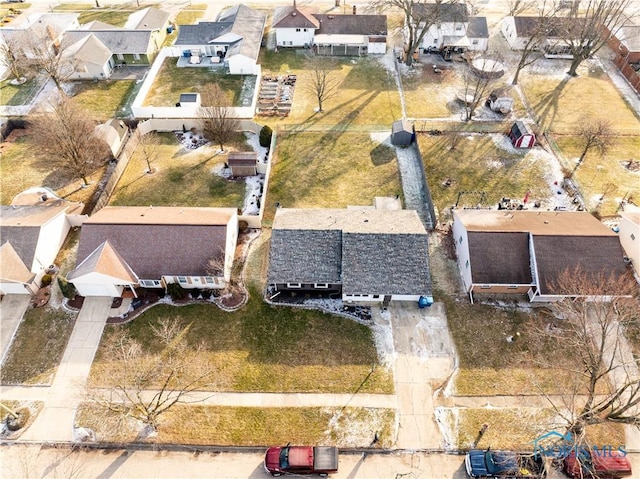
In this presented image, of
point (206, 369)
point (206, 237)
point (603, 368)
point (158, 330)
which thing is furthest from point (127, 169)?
point (603, 368)

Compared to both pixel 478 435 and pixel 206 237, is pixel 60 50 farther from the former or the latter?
pixel 478 435

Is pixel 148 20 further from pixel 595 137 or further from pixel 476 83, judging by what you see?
pixel 595 137

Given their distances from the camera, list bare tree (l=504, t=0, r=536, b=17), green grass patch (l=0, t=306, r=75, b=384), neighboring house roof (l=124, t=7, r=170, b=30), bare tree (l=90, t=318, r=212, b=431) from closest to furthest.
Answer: bare tree (l=90, t=318, r=212, b=431)
green grass patch (l=0, t=306, r=75, b=384)
neighboring house roof (l=124, t=7, r=170, b=30)
bare tree (l=504, t=0, r=536, b=17)

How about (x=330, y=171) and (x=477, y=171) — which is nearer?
Result: (x=477, y=171)

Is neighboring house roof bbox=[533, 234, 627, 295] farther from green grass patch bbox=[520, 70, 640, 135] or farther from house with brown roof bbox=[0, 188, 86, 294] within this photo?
house with brown roof bbox=[0, 188, 86, 294]

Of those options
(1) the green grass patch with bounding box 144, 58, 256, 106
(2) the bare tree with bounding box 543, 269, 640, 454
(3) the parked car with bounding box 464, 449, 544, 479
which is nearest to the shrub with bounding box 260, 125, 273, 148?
(1) the green grass patch with bounding box 144, 58, 256, 106

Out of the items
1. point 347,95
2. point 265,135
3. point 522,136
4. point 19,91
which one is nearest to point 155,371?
point 265,135

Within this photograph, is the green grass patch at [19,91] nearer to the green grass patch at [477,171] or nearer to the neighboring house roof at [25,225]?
the neighboring house roof at [25,225]
